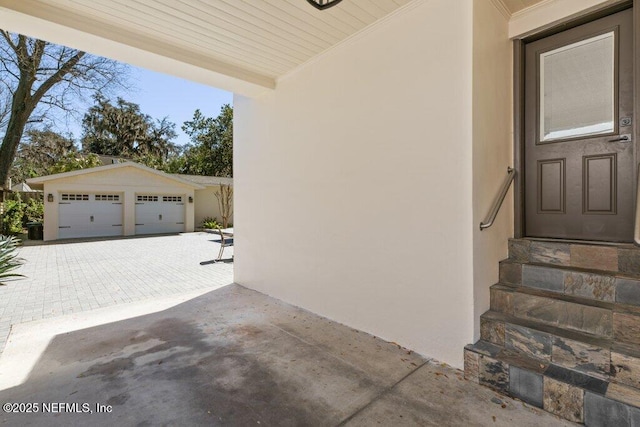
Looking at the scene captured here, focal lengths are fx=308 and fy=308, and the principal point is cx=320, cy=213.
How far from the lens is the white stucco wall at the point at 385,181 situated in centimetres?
261

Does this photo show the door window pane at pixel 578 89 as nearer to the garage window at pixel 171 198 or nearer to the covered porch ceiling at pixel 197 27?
the covered porch ceiling at pixel 197 27

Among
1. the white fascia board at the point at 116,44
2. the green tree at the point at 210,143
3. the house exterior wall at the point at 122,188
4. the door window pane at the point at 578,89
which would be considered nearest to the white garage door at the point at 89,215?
the house exterior wall at the point at 122,188

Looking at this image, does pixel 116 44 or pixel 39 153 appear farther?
pixel 39 153

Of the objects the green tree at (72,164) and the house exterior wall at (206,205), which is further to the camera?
the house exterior wall at (206,205)

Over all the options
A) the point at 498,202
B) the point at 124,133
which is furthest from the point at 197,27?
the point at 124,133

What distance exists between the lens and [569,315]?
224cm

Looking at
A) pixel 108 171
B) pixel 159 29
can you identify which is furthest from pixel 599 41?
pixel 108 171

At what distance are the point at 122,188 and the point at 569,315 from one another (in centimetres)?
1538

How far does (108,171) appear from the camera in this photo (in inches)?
509

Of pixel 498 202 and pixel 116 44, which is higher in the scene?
pixel 116 44

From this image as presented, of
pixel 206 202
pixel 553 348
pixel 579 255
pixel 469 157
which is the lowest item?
pixel 553 348

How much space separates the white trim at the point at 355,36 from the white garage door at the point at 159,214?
12.3 metres

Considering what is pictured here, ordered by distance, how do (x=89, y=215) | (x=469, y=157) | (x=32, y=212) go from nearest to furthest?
(x=469, y=157) → (x=89, y=215) → (x=32, y=212)

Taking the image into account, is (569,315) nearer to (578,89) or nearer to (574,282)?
(574,282)
